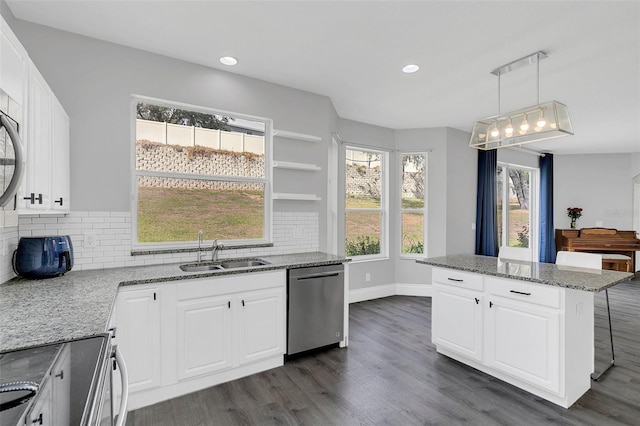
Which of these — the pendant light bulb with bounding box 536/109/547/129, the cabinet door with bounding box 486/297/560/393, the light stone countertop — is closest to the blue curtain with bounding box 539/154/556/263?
the pendant light bulb with bounding box 536/109/547/129

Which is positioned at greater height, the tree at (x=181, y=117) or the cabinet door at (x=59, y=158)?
the tree at (x=181, y=117)

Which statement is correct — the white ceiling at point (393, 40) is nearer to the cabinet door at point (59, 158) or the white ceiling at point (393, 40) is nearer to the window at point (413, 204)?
the cabinet door at point (59, 158)

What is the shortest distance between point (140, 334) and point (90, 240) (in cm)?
94

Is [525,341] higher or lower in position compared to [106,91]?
lower

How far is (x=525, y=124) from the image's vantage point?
276 centimetres

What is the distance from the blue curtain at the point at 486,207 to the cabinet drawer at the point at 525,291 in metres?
3.20

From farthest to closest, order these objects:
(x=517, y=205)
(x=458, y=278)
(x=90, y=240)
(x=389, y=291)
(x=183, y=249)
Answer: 1. (x=517, y=205)
2. (x=389, y=291)
3. (x=183, y=249)
4. (x=458, y=278)
5. (x=90, y=240)

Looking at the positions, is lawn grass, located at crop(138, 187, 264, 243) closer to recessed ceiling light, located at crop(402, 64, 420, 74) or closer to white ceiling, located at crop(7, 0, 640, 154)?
white ceiling, located at crop(7, 0, 640, 154)

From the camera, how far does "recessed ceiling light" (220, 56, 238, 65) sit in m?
2.95

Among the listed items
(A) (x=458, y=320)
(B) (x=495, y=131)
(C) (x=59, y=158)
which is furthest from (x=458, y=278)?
(C) (x=59, y=158)

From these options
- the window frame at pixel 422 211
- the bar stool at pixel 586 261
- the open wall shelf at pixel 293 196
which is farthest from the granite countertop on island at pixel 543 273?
the window frame at pixel 422 211

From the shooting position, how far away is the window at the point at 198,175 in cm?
293

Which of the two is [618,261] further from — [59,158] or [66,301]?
[59,158]

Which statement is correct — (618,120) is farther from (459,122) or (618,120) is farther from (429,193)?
(429,193)
